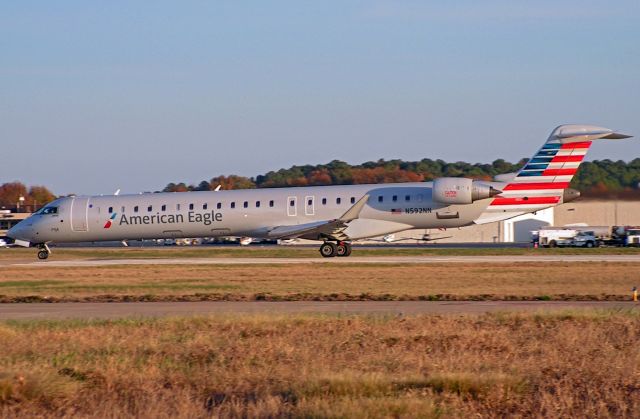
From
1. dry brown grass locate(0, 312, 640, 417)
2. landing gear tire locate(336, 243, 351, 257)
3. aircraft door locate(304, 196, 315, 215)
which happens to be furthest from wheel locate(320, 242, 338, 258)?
dry brown grass locate(0, 312, 640, 417)

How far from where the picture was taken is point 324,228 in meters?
38.6

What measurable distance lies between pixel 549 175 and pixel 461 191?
3.93 meters

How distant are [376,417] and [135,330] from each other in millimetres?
7394

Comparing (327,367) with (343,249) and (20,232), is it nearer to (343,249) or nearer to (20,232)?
(343,249)

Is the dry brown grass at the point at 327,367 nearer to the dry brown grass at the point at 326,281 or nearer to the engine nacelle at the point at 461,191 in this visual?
the dry brown grass at the point at 326,281

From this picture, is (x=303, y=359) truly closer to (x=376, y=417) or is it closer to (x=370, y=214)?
(x=376, y=417)

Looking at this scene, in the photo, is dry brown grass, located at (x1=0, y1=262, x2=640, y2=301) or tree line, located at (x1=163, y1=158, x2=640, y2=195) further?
tree line, located at (x1=163, y1=158, x2=640, y2=195)

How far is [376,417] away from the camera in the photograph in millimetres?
8703

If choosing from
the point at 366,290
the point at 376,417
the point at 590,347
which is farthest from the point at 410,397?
the point at 366,290

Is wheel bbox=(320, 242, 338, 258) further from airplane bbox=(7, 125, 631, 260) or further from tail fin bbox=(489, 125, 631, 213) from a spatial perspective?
tail fin bbox=(489, 125, 631, 213)

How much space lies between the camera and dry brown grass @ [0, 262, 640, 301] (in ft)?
77.5

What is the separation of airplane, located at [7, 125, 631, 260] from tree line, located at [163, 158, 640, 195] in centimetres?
936

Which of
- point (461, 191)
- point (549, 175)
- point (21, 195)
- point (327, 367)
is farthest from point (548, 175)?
point (21, 195)

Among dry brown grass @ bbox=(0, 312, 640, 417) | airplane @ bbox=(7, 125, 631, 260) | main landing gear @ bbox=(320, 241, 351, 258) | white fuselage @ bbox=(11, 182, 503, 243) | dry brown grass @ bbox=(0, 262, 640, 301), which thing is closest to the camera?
dry brown grass @ bbox=(0, 312, 640, 417)
